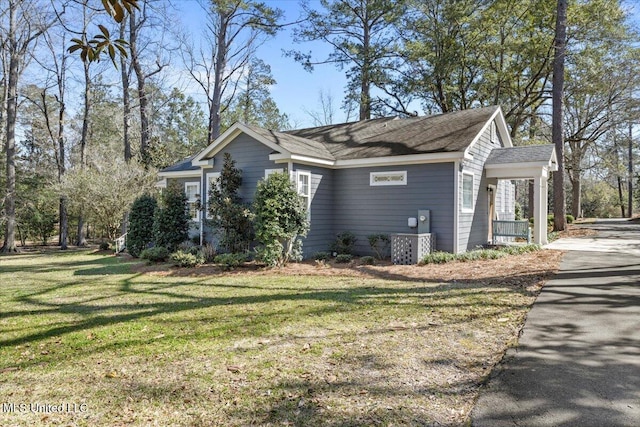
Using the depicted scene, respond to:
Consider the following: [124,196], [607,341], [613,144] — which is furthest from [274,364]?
[613,144]

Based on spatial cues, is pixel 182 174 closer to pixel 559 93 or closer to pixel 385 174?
pixel 385 174

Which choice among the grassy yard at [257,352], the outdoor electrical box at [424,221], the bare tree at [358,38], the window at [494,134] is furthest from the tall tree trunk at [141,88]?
the window at [494,134]

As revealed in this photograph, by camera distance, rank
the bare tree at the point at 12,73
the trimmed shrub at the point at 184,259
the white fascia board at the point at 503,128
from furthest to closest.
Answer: the bare tree at the point at 12,73
the white fascia board at the point at 503,128
the trimmed shrub at the point at 184,259

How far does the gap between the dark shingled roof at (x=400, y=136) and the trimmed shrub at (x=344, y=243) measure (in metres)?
2.43

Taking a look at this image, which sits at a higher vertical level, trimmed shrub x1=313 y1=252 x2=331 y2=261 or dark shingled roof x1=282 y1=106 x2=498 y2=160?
dark shingled roof x1=282 y1=106 x2=498 y2=160

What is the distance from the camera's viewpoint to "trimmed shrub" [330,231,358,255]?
11.8m

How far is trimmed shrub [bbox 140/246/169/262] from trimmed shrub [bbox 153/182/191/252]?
27 centimetres

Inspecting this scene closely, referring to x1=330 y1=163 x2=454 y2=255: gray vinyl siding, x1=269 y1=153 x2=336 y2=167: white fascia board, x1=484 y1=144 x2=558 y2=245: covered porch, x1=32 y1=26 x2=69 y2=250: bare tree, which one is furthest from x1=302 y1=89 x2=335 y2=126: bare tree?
x1=269 y1=153 x2=336 y2=167: white fascia board

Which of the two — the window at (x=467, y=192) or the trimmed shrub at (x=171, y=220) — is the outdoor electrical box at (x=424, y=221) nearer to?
the window at (x=467, y=192)

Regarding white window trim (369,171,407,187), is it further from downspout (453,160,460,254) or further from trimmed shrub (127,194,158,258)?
trimmed shrub (127,194,158,258)

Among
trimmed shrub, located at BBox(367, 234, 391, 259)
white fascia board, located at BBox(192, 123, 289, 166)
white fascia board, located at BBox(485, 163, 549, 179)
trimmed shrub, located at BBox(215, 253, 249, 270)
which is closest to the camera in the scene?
trimmed shrub, located at BBox(215, 253, 249, 270)

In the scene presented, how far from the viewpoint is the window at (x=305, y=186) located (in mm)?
11250

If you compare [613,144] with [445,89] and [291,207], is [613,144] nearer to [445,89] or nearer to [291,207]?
[445,89]

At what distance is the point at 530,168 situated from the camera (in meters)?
12.3
